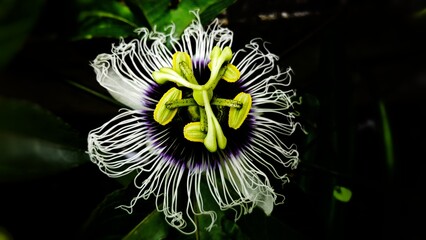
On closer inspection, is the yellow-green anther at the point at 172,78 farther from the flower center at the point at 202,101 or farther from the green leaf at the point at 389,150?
the green leaf at the point at 389,150

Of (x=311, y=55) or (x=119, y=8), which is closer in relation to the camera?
(x=119, y=8)

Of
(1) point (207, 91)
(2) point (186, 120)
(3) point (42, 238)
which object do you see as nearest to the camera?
(1) point (207, 91)

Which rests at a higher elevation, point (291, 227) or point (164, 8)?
point (164, 8)

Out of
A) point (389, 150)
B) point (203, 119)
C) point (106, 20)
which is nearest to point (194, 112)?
point (203, 119)

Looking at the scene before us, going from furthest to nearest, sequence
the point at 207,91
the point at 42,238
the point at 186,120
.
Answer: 1. the point at 42,238
2. the point at 186,120
3. the point at 207,91

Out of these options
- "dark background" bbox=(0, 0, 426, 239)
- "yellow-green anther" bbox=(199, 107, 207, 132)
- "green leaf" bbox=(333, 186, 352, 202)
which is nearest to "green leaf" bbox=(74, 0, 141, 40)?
"dark background" bbox=(0, 0, 426, 239)

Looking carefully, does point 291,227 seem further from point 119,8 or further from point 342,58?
point 119,8

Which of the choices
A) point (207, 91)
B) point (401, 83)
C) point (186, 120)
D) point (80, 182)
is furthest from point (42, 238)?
point (401, 83)
